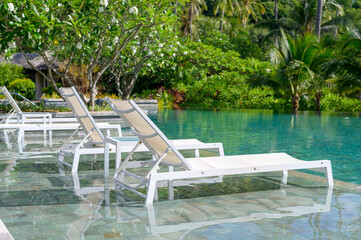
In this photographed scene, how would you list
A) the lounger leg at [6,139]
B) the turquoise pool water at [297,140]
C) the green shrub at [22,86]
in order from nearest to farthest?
the turquoise pool water at [297,140] → the lounger leg at [6,139] → the green shrub at [22,86]

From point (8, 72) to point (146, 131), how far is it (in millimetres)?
23058

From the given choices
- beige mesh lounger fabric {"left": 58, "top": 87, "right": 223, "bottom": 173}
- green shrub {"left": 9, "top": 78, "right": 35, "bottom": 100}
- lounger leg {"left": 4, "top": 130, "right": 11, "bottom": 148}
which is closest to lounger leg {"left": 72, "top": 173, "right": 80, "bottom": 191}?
beige mesh lounger fabric {"left": 58, "top": 87, "right": 223, "bottom": 173}

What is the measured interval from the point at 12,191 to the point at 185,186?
5.84ft

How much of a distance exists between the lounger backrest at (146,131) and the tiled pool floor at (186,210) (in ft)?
1.31

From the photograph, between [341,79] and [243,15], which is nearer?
[341,79]

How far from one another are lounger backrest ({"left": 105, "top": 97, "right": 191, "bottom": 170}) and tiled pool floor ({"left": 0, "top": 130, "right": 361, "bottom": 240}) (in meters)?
0.40

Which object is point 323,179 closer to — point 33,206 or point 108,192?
point 108,192

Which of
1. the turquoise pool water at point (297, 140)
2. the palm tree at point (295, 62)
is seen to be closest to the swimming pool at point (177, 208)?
the turquoise pool water at point (297, 140)

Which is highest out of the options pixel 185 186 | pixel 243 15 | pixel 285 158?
pixel 243 15

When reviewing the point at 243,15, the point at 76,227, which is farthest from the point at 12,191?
the point at 243,15

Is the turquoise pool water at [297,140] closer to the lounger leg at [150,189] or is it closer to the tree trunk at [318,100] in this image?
the lounger leg at [150,189]

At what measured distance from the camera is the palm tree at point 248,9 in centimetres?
4444

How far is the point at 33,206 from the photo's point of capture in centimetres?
388

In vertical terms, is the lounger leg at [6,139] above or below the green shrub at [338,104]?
below
